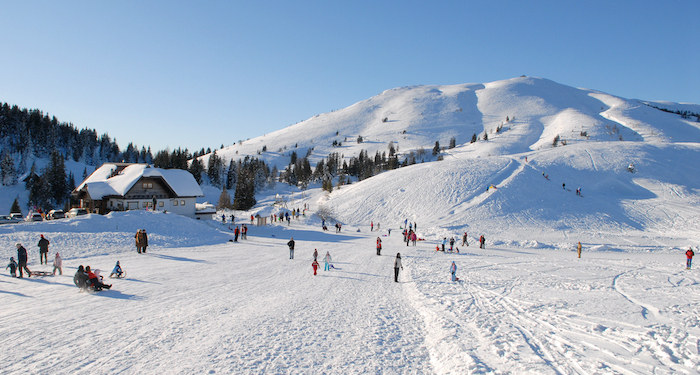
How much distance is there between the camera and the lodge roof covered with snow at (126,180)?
1378 inches

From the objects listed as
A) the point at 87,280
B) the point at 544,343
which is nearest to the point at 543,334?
the point at 544,343

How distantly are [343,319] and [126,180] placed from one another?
36.6 metres

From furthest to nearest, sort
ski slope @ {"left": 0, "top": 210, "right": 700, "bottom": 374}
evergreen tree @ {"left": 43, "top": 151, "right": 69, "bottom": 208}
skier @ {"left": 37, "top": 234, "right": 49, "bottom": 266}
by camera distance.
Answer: evergreen tree @ {"left": 43, "top": 151, "right": 69, "bottom": 208}, skier @ {"left": 37, "top": 234, "right": 49, "bottom": 266}, ski slope @ {"left": 0, "top": 210, "right": 700, "bottom": 374}

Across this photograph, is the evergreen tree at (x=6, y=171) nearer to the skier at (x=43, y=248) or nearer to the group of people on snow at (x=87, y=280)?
the skier at (x=43, y=248)

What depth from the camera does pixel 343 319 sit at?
32.4 ft

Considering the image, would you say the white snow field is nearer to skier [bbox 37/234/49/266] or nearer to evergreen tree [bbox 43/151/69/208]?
skier [bbox 37/234/49/266]

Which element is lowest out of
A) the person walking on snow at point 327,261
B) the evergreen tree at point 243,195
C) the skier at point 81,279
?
the person walking on snow at point 327,261

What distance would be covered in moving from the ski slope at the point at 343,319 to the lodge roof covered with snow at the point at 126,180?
17.2 meters

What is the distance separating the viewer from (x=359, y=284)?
1466 cm

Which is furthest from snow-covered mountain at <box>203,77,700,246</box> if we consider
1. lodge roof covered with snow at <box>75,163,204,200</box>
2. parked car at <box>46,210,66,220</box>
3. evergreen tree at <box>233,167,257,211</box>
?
parked car at <box>46,210,66,220</box>

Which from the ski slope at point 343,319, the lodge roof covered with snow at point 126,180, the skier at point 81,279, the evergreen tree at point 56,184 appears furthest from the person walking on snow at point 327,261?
the evergreen tree at point 56,184

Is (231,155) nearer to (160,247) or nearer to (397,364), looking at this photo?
(160,247)

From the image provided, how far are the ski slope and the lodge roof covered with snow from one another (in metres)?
17.2

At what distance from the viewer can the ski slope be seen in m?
7.04
